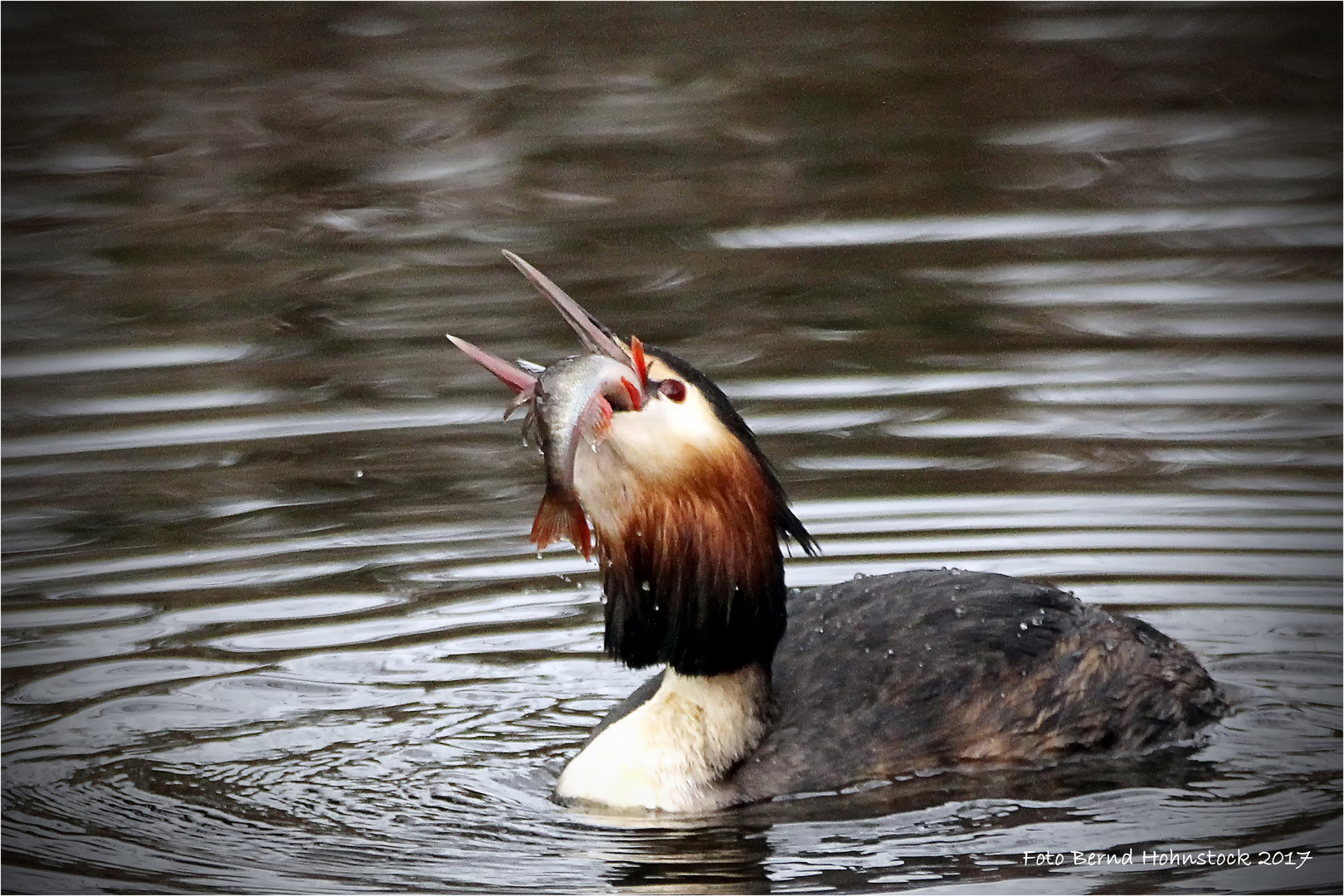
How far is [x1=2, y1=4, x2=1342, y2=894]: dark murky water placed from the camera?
23.1 feet

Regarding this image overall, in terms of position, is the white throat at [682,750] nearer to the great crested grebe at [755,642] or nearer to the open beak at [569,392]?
the great crested grebe at [755,642]

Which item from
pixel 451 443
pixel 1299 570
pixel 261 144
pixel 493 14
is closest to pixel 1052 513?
pixel 1299 570

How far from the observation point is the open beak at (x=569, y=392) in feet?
21.2

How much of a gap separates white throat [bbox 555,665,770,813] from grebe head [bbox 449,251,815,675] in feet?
0.29

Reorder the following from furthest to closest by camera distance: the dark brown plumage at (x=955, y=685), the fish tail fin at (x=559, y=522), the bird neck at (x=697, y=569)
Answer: the dark brown plumage at (x=955, y=685) < the bird neck at (x=697, y=569) < the fish tail fin at (x=559, y=522)

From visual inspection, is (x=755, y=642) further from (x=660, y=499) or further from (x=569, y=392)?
(x=569, y=392)

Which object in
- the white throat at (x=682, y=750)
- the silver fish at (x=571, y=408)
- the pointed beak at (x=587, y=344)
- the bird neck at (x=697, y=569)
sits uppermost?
the pointed beak at (x=587, y=344)

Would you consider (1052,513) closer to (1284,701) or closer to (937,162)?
(1284,701)

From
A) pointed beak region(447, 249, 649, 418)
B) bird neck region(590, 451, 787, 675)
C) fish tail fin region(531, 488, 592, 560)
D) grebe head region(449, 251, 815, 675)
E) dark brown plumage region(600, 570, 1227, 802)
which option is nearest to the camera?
pointed beak region(447, 249, 649, 418)

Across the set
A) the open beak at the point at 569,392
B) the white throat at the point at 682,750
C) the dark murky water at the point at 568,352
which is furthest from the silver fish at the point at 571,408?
the dark murky water at the point at 568,352

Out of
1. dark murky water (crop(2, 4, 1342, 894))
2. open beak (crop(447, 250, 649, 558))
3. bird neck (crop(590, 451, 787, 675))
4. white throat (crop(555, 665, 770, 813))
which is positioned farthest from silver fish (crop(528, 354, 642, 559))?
dark murky water (crop(2, 4, 1342, 894))

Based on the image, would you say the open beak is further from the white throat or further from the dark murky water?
the dark murky water

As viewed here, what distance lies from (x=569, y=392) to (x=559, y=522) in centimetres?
46

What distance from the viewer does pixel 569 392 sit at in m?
6.46
